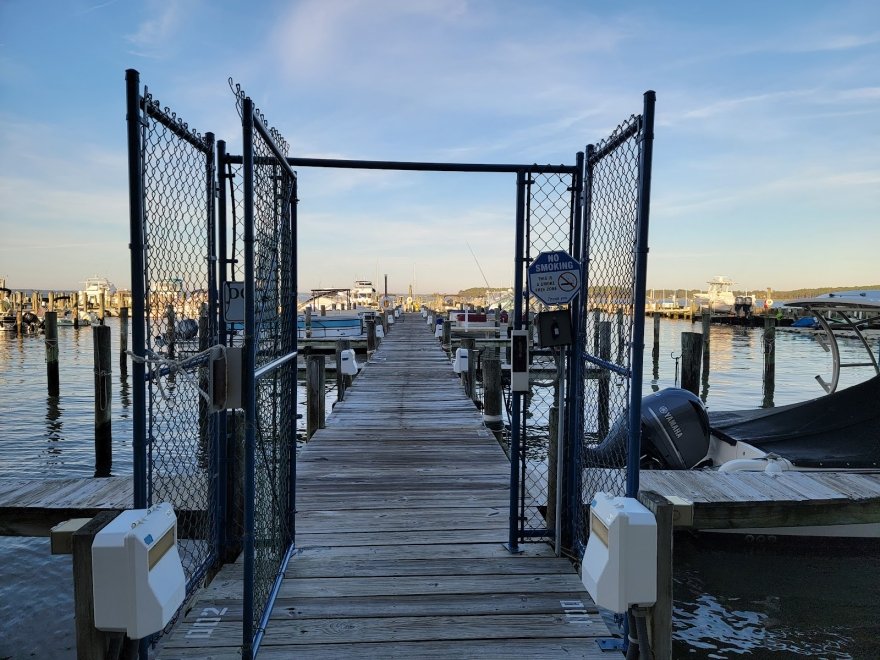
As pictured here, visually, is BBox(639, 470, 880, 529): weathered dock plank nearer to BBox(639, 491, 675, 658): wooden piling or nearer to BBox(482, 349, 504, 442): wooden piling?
BBox(639, 491, 675, 658): wooden piling

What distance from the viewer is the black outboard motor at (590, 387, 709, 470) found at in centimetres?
764

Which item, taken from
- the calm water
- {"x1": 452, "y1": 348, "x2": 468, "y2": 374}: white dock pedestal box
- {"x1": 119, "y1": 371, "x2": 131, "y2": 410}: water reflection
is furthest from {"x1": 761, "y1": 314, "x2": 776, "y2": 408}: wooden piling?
{"x1": 119, "y1": 371, "x2": 131, "y2": 410}: water reflection

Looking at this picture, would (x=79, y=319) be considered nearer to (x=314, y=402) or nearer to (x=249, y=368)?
(x=314, y=402)

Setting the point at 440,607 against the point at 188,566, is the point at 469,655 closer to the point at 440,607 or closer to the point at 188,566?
the point at 440,607

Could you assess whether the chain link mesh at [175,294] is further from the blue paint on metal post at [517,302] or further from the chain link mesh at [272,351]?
the blue paint on metal post at [517,302]

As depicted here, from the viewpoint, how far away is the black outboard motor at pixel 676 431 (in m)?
7.65

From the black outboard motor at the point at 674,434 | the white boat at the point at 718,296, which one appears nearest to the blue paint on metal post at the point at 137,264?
the black outboard motor at the point at 674,434

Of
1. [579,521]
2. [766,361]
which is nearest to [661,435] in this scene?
[579,521]

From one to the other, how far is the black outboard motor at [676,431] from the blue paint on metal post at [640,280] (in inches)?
200

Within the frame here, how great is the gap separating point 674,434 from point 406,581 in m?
5.19

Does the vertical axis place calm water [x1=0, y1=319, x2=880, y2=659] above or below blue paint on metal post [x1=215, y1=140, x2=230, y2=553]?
below

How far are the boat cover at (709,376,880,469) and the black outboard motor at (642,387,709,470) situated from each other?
58 centimetres

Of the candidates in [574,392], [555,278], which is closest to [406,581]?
[574,392]

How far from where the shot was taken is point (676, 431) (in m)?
7.72
